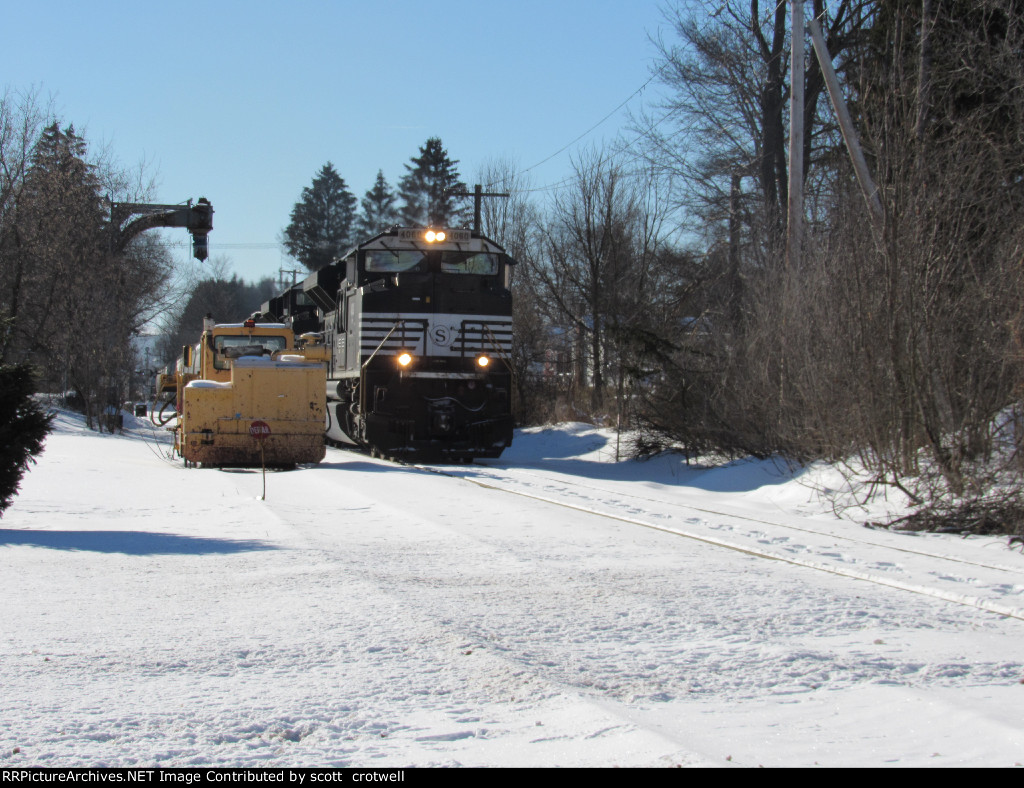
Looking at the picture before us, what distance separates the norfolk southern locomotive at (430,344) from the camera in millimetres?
18453

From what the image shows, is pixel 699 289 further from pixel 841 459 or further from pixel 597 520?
pixel 597 520

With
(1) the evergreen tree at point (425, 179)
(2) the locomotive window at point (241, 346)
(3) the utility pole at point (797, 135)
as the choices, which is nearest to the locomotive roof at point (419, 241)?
(2) the locomotive window at point (241, 346)

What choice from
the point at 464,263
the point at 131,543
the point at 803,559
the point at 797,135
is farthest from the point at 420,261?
the point at 803,559

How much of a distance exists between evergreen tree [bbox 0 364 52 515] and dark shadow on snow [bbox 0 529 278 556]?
50 centimetres

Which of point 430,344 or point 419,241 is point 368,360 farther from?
point 419,241

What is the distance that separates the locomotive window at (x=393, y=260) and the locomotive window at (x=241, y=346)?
295 cm

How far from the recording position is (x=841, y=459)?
11.3m

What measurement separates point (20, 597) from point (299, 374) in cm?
1117

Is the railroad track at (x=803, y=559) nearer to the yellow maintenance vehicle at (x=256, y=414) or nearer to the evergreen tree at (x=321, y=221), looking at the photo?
the yellow maintenance vehicle at (x=256, y=414)

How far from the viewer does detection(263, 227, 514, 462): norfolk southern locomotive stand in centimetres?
1845

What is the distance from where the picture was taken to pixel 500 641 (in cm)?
496
